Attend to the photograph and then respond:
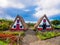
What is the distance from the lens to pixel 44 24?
4666 centimetres

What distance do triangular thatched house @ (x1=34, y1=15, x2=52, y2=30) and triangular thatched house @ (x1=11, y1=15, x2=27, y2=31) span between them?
236 centimetres

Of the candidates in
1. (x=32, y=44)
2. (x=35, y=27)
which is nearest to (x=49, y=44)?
(x=32, y=44)


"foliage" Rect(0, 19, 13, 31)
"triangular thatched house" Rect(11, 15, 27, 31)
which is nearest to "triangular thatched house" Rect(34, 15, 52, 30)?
"triangular thatched house" Rect(11, 15, 27, 31)

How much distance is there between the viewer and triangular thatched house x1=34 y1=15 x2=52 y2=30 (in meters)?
45.8

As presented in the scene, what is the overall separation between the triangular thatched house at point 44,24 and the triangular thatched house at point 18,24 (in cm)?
236

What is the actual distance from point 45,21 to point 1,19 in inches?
299

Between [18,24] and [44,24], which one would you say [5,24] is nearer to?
[18,24]

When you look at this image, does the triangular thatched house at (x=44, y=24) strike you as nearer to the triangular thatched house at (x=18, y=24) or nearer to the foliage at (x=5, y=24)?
the triangular thatched house at (x=18, y=24)

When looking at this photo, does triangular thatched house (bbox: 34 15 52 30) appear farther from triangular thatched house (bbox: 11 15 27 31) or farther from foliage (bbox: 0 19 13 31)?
foliage (bbox: 0 19 13 31)

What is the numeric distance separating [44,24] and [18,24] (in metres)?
4.36

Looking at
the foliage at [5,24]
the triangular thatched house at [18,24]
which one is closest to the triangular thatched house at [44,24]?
the triangular thatched house at [18,24]

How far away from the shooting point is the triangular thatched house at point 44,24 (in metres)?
45.8

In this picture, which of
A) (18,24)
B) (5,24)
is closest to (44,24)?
(18,24)

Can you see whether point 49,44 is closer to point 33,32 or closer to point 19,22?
point 33,32
